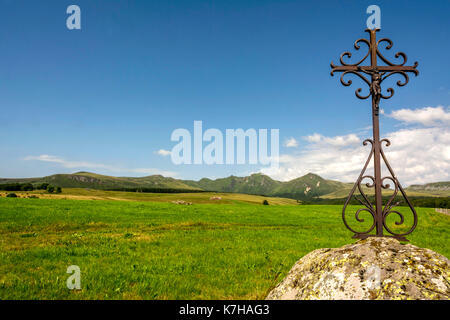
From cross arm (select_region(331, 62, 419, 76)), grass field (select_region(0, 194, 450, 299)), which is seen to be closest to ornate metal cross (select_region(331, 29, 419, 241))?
cross arm (select_region(331, 62, 419, 76))

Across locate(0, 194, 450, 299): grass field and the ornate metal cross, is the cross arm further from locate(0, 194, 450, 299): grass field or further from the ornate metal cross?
locate(0, 194, 450, 299): grass field

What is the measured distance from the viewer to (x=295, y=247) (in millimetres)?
12781

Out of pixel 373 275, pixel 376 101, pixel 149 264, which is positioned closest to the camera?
pixel 373 275

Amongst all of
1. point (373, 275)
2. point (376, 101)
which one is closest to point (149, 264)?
point (373, 275)

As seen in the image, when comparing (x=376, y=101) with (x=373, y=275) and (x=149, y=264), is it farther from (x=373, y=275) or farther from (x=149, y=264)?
(x=149, y=264)

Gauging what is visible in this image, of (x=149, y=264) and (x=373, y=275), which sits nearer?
(x=373, y=275)

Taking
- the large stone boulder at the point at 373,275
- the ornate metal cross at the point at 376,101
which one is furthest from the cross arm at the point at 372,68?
the large stone boulder at the point at 373,275

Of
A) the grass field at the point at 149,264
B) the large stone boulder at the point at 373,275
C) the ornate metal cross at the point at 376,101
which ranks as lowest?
the grass field at the point at 149,264

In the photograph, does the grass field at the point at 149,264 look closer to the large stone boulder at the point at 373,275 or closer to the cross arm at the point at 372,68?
the large stone boulder at the point at 373,275

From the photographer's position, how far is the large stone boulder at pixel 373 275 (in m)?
3.79

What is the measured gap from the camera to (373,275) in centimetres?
407
